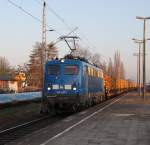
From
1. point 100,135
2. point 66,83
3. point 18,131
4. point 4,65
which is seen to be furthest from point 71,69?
point 4,65

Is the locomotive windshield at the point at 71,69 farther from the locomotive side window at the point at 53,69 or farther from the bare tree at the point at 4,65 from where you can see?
the bare tree at the point at 4,65

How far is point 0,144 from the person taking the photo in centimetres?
1583

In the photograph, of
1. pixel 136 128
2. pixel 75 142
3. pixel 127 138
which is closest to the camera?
pixel 75 142

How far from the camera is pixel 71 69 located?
29797mm

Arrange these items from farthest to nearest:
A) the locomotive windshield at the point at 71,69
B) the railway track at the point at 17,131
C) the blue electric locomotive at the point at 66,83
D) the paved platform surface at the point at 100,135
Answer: the locomotive windshield at the point at 71,69 → the blue electric locomotive at the point at 66,83 → the railway track at the point at 17,131 → the paved platform surface at the point at 100,135

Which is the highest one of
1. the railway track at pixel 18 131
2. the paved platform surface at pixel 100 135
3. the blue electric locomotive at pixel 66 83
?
the blue electric locomotive at pixel 66 83

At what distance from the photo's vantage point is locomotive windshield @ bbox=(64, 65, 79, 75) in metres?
29.6

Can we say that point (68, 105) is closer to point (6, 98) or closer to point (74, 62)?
point (74, 62)

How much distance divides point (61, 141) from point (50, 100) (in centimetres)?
1431

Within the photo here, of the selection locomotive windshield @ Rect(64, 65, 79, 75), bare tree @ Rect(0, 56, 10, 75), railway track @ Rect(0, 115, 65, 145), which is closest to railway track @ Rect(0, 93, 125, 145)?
railway track @ Rect(0, 115, 65, 145)

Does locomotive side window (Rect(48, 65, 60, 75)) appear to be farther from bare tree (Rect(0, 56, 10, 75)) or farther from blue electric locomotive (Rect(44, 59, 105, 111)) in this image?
bare tree (Rect(0, 56, 10, 75))

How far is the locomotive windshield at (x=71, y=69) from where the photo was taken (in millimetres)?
29625

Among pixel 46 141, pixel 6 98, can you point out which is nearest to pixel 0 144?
pixel 46 141

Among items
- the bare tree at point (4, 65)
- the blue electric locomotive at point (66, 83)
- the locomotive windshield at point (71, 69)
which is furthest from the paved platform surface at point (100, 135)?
the bare tree at point (4, 65)
